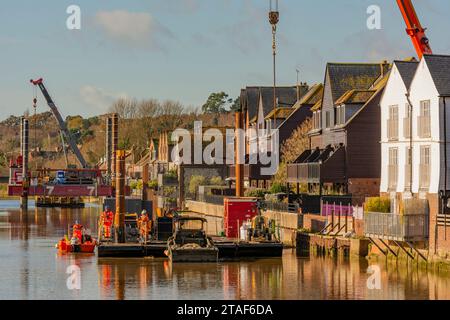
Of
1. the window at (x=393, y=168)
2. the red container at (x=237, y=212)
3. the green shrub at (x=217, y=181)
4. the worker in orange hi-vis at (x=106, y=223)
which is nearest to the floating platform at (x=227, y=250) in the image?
the worker in orange hi-vis at (x=106, y=223)

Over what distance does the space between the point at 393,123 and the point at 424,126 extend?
5.23m

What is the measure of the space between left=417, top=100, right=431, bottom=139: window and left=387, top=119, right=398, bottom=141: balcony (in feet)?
13.2

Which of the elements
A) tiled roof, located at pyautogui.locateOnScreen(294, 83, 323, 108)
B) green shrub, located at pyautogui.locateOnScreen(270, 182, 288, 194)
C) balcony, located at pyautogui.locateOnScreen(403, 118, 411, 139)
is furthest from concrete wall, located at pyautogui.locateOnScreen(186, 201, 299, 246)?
tiled roof, located at pyautogui.locateOnScreen(294, 83, 323, 108)

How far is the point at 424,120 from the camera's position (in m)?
63.2

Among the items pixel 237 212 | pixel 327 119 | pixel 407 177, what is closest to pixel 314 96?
pixel 327 119

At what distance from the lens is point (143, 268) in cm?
6562

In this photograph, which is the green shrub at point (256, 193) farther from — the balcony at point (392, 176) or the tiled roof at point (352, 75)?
the balcony at point (392, 176)

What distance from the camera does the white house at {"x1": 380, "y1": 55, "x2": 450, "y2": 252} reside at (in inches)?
2384

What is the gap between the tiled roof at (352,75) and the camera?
9331 centimetres

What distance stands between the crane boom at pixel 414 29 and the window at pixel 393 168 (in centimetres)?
1285

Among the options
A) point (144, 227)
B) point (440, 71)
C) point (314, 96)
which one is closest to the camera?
point (440, 71)

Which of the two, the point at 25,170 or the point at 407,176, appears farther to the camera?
the point at 25,170

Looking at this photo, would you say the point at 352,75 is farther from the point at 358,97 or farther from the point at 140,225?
the point at 140,225

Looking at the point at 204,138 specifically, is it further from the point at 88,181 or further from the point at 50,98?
the point at 50,98
